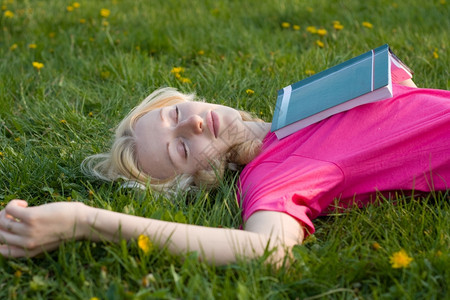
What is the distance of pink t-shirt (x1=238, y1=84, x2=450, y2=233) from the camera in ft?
6.28

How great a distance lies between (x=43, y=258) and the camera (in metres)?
1.76

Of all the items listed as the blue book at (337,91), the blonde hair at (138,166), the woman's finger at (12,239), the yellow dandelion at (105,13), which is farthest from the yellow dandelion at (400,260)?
the yellow dandelion at (105,13)

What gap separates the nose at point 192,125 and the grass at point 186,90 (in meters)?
0.23

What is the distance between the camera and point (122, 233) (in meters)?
1.67

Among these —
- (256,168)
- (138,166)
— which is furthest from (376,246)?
(138,166)

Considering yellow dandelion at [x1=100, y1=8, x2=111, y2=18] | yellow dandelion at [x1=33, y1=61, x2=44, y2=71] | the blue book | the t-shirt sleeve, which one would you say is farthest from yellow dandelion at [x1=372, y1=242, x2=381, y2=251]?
yellow dandelion at [x1=100, y1=8, x2=111, y2=18]

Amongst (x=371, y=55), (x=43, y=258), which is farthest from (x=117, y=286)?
(x=371, y=55)

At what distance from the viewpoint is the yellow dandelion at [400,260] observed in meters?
1.57

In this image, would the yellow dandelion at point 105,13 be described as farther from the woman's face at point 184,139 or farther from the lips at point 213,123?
the lips at point 213,123

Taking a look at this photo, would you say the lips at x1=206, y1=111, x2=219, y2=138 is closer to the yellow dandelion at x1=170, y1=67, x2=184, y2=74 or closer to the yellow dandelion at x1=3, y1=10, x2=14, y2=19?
the yellow dandelion at x1=170, y1=67, x2=184, y2=74

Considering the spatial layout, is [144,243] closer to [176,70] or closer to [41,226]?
[41,226]

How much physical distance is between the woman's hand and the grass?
46 mm

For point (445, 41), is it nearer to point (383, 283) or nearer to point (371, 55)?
point (371, 55)

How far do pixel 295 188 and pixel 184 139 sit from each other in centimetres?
49
